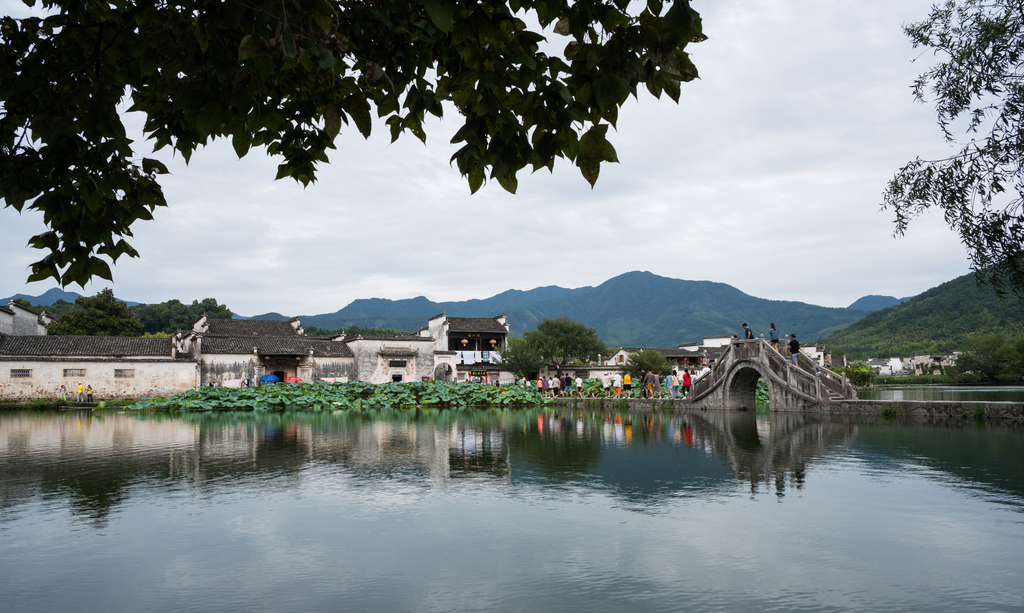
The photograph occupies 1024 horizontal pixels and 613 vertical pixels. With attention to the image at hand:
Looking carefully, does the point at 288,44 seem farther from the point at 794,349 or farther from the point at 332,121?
the point at 794,349

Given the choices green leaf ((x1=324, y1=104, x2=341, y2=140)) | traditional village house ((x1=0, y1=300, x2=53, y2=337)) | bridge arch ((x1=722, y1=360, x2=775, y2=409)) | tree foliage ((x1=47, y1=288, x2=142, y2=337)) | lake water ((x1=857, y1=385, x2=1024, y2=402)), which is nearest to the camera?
green leaf ((x1=324, y1=104, x2=341, y2=140))

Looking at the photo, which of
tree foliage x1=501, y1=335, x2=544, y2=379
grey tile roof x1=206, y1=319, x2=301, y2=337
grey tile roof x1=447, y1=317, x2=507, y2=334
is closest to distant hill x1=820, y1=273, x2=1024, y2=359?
tree foliage x1=501, y1=335, x2=544, y2=379

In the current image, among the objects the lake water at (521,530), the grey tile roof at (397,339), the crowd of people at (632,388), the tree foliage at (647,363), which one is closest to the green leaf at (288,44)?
the lake water at (521,530)

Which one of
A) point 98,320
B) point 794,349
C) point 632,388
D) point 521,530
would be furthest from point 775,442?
point 98,320

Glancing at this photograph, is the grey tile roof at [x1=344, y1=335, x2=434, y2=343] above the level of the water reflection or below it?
above

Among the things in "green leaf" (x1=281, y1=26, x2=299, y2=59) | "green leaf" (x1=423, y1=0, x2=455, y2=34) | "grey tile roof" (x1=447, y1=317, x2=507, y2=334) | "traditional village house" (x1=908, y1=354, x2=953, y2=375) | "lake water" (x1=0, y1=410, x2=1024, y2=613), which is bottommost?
"traditional village house" (x1=908, y1=354, x2=953, y2=375)

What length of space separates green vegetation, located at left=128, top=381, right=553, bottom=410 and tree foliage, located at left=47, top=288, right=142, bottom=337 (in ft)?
71.5

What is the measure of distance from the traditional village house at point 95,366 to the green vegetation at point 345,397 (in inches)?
241

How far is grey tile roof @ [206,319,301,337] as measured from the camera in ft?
148

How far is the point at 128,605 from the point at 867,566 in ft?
16.8

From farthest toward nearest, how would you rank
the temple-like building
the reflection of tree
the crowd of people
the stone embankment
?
the temple-like building, the crowd of people, the stone embankment, the reflection of tree

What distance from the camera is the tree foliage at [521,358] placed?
158ft

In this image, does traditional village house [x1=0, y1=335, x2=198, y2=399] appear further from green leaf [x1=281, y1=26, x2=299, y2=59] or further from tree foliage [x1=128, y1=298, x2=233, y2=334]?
green leaf [x1=281, y1=26, x2=299, y2=59]

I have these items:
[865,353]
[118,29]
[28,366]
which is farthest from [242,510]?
[865,353]
